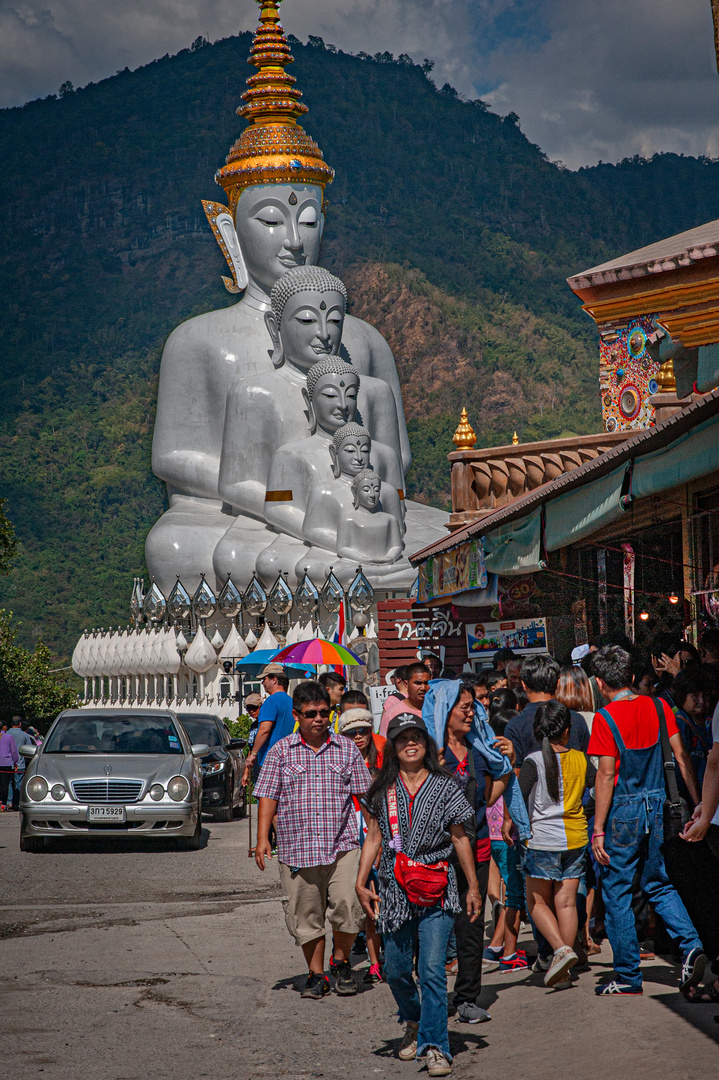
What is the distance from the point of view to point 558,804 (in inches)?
248

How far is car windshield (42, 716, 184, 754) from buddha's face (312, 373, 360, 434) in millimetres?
14829

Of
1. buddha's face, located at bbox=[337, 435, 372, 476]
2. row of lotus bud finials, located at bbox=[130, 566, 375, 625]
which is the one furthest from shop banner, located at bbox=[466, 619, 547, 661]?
buddha's face, located at bbox=[337, 435, 372, 476]

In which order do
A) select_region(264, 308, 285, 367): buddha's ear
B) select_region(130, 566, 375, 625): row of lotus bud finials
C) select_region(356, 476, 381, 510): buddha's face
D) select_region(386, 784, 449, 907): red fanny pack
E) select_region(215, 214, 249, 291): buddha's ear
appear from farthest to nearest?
select_region(215, 214, 249, 291): buddha's ear → select_region(264, 308, 285, 367): buddha's ear → select_region(356, 476, 381, 510): buddha's face → select_region(130, 566, 375, 625): row of lotus bud finials → select_region(386, 784, 449, 907): red fanny pack

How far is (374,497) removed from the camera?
86.2 ft

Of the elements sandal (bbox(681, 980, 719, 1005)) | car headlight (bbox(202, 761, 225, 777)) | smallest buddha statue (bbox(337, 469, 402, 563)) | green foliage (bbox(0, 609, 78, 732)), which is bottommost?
sandal (bbox(681, 980, 719, 1005))

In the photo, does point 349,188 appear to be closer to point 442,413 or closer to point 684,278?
point 442,413

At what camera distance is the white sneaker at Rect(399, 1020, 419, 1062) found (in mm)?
5309

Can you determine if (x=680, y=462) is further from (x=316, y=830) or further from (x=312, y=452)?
(x=312, y=452)

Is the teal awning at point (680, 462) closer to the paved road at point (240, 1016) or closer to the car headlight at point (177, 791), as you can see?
the paved road at point (240, 1016)

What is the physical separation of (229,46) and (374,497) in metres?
115

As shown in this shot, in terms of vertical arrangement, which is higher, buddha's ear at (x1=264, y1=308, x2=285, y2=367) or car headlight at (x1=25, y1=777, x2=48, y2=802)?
buddha's ear at (x1=264, y1=308, x2=285, y2=367)

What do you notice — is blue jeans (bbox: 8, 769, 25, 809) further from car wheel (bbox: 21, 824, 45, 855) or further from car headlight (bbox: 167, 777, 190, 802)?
car headlight (bbox: 167, 777, 190, 802)

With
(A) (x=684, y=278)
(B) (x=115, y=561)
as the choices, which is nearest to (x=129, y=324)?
(B) (x=115, y=561)

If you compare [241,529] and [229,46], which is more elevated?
[229,46]
